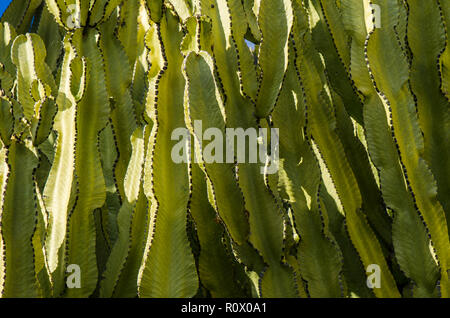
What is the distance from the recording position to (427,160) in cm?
122

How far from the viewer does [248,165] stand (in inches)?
44.0

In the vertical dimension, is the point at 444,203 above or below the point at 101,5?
below

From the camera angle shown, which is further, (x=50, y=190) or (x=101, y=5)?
(x=101, y=5)

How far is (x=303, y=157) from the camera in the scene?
1.16m

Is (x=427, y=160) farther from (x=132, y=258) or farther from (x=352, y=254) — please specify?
(x=132, y=258)

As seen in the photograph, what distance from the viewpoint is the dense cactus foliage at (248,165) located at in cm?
108

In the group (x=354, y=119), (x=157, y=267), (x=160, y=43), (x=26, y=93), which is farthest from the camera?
(x=26, y=93)

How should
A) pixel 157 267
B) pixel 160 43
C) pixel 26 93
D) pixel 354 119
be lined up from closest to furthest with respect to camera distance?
pixel 157 267 < pixel 160 43 < pixel 354 119 < pixel 26 93

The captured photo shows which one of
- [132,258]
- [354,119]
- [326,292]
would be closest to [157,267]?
[132,258]

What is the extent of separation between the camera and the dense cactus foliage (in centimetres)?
108

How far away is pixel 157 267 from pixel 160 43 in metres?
0.50

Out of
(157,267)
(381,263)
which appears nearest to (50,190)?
(157,267)

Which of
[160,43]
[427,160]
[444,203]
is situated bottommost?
[444,203]

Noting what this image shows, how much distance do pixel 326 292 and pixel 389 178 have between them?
290 millimetres
